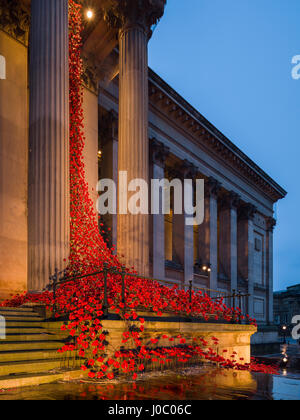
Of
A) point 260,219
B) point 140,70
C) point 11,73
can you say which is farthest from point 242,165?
point 11,73

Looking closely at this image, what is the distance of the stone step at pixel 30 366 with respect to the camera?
7.50 metres

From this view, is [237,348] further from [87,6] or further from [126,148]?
[87,6]

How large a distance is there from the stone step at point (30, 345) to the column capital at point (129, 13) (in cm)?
1461

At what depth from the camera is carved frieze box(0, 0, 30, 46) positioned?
52.3 ft

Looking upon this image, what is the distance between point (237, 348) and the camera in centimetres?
A: 1316

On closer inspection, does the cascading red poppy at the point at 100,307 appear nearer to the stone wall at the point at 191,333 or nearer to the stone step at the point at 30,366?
the stone wall at the point at 191,333

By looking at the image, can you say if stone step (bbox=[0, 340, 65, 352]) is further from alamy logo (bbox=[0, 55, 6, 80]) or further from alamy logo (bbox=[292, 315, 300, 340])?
alamy logo (bbox=[292, 315, 300, 340])

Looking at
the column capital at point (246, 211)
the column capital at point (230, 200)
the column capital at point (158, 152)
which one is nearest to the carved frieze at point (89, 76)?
the column capital at point (158, 152)

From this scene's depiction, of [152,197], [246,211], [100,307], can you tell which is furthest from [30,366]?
[246,211]

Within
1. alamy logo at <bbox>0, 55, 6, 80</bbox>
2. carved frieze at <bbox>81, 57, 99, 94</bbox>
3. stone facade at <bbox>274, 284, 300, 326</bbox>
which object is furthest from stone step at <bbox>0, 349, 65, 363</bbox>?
stone facade at <bbox>274, 284, 300, 326</bbox>

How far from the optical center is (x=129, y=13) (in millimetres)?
17719

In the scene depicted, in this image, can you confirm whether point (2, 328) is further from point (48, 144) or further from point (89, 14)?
point (89, 14)

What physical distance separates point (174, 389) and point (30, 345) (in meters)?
3.43

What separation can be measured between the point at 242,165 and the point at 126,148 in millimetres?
23994
